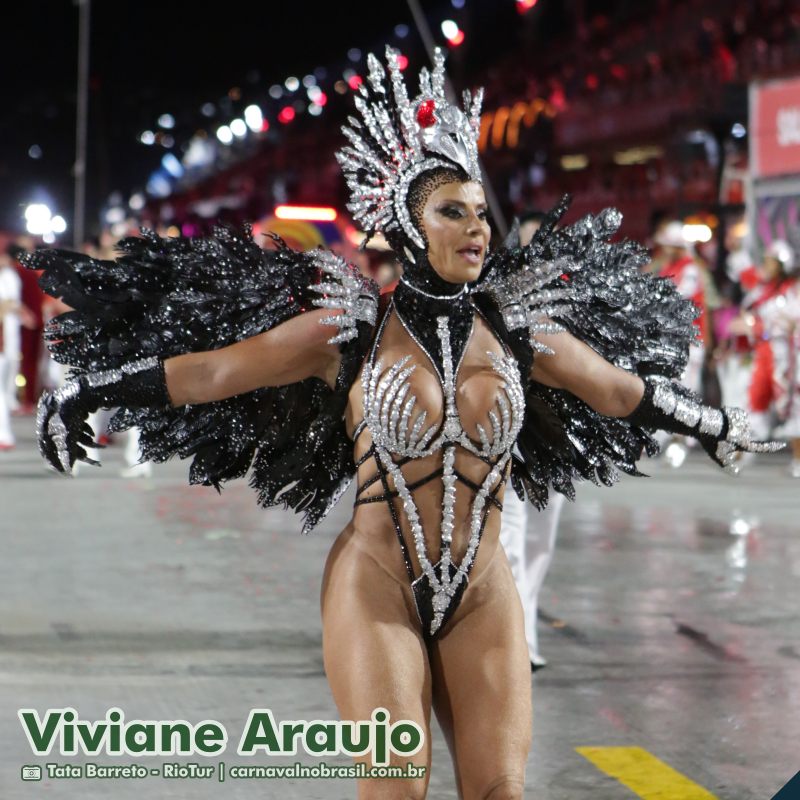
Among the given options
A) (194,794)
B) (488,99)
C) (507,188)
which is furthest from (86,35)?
(194,794)

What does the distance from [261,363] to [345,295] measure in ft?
0.91

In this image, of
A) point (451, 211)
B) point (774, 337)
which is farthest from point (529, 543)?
point (774, 337)

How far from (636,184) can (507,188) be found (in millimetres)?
5129

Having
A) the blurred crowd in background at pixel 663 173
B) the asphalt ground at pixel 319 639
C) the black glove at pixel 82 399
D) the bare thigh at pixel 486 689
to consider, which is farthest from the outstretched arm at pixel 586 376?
the asphalt ground at pixel 319 639

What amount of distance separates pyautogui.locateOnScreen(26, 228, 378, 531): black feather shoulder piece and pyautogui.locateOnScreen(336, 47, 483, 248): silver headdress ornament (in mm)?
266

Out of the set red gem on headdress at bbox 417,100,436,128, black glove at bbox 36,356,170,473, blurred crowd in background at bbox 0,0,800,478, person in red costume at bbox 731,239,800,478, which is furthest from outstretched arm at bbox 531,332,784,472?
person in red costume at bbox 731,239,800,478

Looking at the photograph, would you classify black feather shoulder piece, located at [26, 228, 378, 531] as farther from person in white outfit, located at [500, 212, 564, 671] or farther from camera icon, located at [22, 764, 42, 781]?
person in white outfit, located at [500, 212, 564, 671]

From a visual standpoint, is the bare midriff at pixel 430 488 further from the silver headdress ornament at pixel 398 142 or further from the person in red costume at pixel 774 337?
the person in red costume at pixel 774 337

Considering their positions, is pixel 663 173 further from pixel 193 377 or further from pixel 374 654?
pixel 374 654

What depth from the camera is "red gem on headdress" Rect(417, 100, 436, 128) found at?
389 cm

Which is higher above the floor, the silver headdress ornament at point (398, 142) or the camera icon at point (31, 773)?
the silver headdress ornament at point (398, 142)

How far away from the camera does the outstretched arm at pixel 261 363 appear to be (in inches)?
150

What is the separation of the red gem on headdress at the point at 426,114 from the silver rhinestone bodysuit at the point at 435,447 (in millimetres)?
547

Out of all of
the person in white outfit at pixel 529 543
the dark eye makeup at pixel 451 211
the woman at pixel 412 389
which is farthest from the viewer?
the person in white outfit at pixel 529 543
